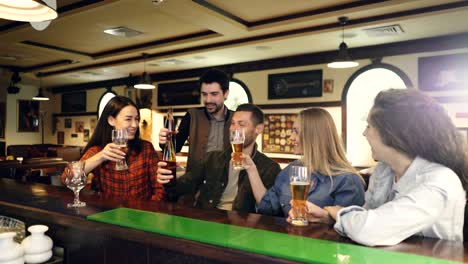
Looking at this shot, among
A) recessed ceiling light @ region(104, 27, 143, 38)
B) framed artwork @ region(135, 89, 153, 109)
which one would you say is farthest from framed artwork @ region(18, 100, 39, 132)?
recessed ceiling light @ region(104, 27, 143, 38)

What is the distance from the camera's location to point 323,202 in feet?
5.88

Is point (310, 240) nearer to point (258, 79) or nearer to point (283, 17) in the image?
point (283, 17)

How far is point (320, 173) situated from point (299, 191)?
476 millimetres

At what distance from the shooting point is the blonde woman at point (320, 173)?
1.79 m

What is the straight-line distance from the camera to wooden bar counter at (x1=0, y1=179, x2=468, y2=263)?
1132mm

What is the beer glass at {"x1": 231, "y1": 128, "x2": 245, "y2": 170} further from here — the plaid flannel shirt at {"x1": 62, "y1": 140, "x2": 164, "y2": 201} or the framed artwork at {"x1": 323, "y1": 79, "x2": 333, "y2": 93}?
the framed artwork at {"x1": 323, "y1": 79, "x2": 333, "y2": 93}

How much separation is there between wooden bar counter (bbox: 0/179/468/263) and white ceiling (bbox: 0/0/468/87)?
2.81 m

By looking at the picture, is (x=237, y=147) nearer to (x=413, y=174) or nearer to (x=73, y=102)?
(x=413, y=174)

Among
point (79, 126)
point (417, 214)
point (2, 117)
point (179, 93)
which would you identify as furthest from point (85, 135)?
point (417, 214)

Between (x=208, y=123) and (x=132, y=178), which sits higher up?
(x=208, y=123)

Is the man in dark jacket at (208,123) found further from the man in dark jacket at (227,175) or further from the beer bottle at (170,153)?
the beer bottle at (170,153)

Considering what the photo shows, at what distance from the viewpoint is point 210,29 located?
17.3 feet

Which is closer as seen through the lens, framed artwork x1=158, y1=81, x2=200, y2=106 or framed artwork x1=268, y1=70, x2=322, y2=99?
framed artwork x1=268, y1=70, x2=322, y2=99

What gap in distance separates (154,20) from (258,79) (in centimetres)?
292
